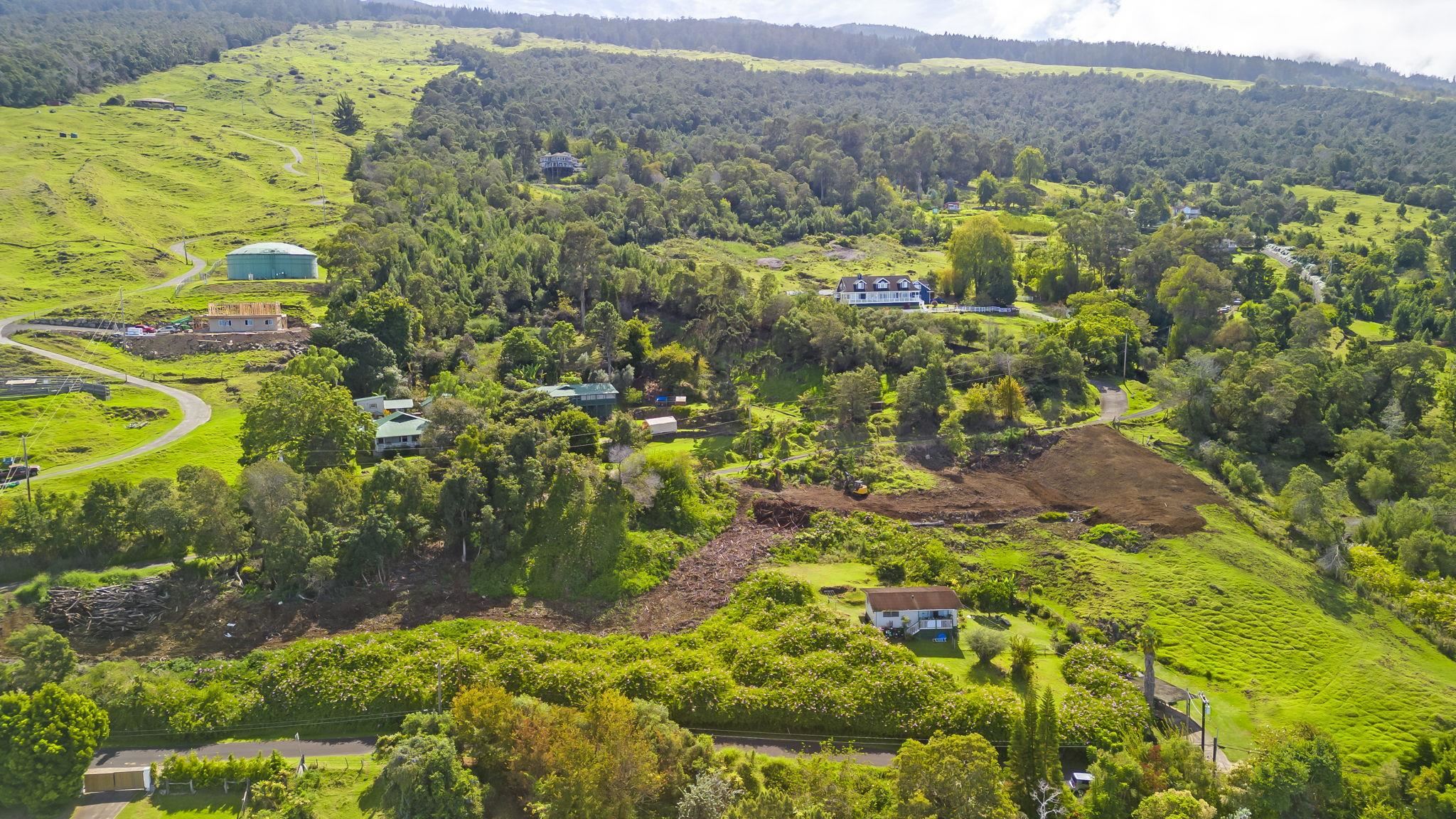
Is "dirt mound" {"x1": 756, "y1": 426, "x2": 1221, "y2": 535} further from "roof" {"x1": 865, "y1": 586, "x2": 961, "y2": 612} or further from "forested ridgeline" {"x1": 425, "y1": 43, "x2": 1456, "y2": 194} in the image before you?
"forested ridgeline" {"x1": 425, "y1": 43, "x2": 1456, "y2": 194}

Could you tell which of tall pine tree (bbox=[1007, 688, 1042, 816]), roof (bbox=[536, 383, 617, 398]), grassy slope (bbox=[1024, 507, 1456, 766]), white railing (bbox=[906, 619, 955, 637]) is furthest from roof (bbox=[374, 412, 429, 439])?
tall pine tree (bbox=[1007, 688, 1042, 816])

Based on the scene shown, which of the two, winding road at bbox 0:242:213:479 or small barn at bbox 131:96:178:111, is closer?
winding road at bbox 0:242:213:479

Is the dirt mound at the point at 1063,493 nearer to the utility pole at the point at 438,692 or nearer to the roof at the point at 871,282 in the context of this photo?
the utility pole at the point at 438,692

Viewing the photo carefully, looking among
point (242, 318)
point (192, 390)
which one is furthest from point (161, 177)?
point (192, 390)

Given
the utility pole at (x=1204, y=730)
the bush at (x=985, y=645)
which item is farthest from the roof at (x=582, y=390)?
the utility pole at (x=1204, y=730)

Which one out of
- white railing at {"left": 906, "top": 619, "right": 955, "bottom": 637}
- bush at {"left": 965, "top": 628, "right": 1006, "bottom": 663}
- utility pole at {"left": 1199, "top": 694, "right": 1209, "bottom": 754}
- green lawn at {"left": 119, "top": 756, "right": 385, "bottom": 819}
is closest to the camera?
green lawn at {"left": 119, "top": 756, "right": 385, "bottom": 819}

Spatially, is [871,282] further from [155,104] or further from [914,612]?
[155,104]
